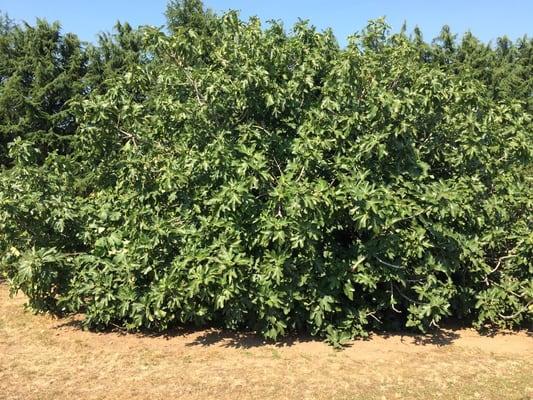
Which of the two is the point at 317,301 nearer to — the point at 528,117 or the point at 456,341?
the point at 456,341

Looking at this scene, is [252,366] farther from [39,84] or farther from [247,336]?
[39,84]

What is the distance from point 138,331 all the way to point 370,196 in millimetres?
2777

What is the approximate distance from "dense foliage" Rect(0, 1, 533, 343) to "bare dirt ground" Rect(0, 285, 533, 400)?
23 centimetres

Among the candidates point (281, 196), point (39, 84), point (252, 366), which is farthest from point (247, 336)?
point (39, 84)

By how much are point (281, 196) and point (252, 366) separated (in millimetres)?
1468

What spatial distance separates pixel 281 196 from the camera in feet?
15.4

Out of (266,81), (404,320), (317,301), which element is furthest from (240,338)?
(266,81)

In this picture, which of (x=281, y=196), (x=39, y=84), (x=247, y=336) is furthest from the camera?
(x=39, y=84)

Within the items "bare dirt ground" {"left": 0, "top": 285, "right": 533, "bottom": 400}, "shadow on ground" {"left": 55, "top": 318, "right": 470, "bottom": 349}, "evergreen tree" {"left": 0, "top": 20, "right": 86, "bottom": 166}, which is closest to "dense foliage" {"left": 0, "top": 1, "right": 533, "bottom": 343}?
"shadow on ground" {"left": 55, "top": 318, "right": 470, "bottom": 349}

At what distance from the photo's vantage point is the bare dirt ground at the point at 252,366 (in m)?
4.22

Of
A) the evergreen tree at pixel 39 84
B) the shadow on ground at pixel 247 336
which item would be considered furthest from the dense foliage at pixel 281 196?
the evergreen tree at pixel 39 84

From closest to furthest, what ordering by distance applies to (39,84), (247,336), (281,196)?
(281,196) → (247,336) → (39,84)

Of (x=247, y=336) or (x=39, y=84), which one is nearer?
(x=247, y=336)

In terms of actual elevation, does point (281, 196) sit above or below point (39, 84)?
below
